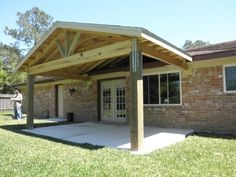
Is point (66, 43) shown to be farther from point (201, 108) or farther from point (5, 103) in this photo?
point (5, 103)

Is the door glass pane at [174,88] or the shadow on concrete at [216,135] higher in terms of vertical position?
the door glass pane at [174,88]

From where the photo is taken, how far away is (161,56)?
865 centimetres

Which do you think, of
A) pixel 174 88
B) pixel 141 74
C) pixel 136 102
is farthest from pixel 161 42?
pixel 174 88

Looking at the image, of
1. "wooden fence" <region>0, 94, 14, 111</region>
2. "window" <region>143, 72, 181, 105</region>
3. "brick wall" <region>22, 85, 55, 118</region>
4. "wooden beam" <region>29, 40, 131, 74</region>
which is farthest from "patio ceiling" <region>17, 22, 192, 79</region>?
"wooden fence" <region>0, 94, 14, 111</region>

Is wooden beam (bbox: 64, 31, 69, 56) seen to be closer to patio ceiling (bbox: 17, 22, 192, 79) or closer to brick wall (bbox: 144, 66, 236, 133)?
patio ceiling (bbox: 17, 22, 192, 79)

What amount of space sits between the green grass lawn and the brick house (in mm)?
1025

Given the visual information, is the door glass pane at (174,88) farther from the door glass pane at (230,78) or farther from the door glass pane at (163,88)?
the door glass pane at (230,78)

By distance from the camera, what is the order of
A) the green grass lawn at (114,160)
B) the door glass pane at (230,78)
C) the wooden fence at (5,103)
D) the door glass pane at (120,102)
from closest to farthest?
1. the green grass lawn at (114,160)
2. the door glass pane at (230,78)
3. the door glass pane at (120,102)
4. the wooden fence at (5,103)

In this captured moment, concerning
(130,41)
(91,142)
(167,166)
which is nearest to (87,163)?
(167,166)

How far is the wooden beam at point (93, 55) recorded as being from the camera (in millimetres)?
7582

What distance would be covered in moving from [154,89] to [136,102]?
4.57 meters

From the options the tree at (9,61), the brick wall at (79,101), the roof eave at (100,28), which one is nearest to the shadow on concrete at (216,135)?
the roof eave at (100,28)

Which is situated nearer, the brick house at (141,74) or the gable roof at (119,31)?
the gable roof at (119,31)

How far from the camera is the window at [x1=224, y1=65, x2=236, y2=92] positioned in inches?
364
